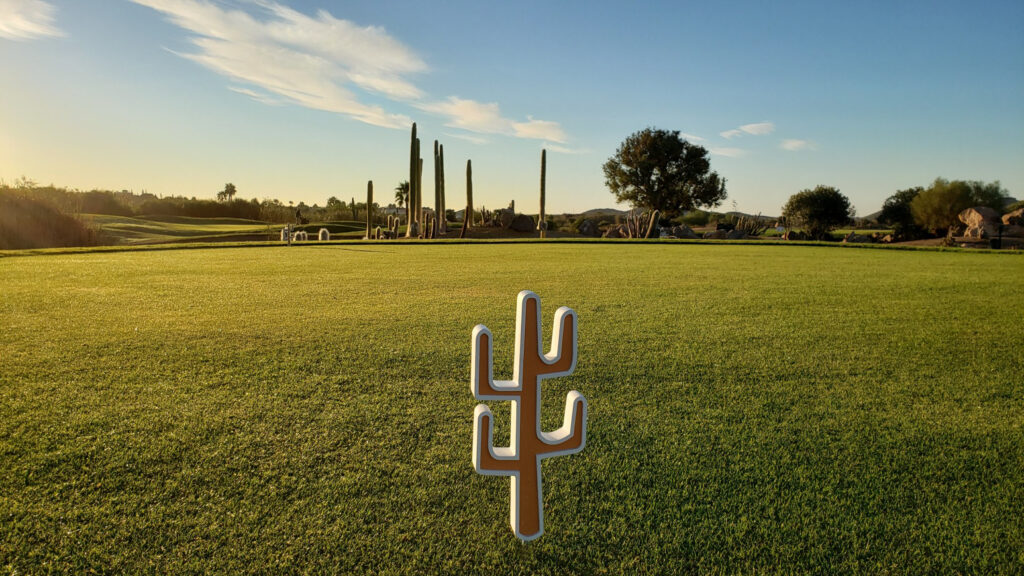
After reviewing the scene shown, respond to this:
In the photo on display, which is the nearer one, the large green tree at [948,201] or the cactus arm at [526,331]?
the cactus arm at [526,331]

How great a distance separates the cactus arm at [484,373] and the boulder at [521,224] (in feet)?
120

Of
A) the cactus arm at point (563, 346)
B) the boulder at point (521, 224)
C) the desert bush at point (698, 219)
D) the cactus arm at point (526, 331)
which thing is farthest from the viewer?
the desert bush at point (698, 219)

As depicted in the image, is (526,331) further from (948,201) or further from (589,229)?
(948,201)

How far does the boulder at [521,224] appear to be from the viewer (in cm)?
3853

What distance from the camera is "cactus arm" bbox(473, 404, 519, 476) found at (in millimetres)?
1987

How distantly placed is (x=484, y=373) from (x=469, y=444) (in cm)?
110

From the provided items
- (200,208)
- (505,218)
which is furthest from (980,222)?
(200,208)

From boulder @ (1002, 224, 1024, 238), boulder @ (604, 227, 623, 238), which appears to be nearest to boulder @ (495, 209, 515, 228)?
boulder @ (604, 227, 623, 238)

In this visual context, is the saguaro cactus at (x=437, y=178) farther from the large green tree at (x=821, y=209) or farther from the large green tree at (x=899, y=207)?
the large green tree at (x=899, y=207)

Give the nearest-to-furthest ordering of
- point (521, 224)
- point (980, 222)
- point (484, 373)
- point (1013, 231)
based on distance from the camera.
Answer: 1. point (484, 373)
2. point (1013, 231)
3. point (980, 222)
4. point (521, 224)

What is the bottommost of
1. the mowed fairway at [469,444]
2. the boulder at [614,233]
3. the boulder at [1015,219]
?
the mowed fairway at [469,444]

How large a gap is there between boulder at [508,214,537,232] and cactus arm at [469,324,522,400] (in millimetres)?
36683

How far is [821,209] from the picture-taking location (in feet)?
155

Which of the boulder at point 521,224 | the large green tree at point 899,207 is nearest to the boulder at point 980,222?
the large green tree at point 899,207
